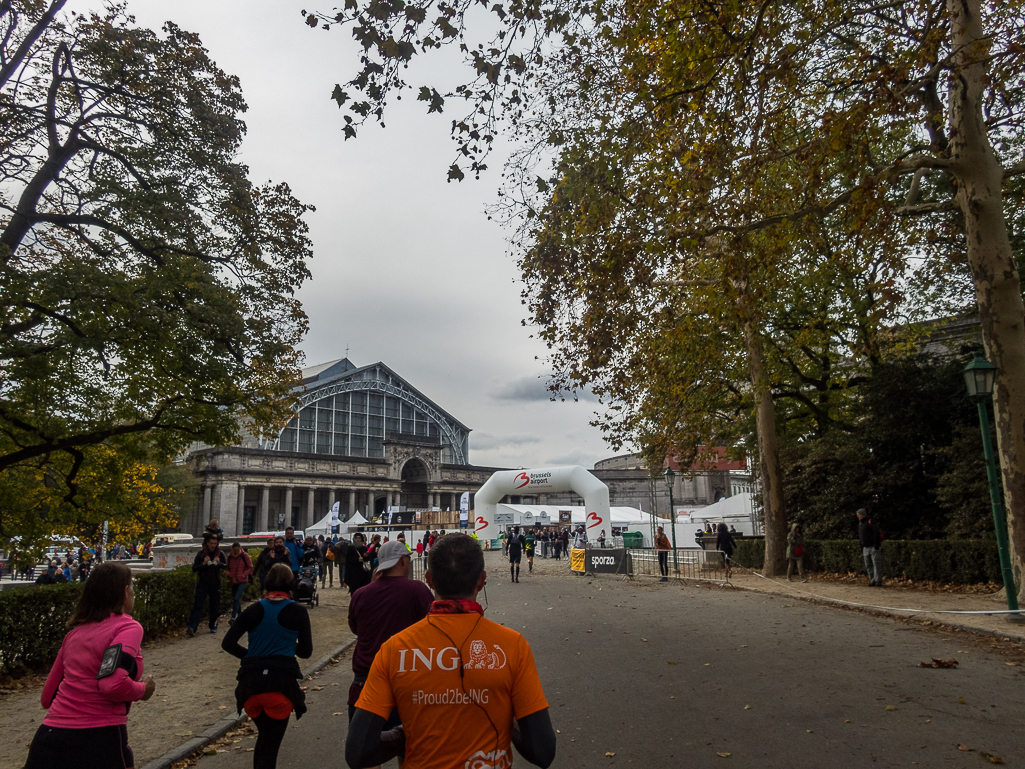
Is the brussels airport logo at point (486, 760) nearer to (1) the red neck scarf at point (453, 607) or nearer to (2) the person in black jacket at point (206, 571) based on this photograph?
(1) the red neck scarf at point (453, 607)

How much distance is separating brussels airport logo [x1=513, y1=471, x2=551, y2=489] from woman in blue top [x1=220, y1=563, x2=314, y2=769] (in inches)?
1336

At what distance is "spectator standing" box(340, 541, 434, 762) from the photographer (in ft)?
15.4

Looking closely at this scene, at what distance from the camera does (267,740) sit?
4.52 m

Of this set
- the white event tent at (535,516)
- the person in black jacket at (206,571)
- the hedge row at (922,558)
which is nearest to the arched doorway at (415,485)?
the white event tent at (535,516)

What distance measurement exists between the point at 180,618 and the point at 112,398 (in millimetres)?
4670

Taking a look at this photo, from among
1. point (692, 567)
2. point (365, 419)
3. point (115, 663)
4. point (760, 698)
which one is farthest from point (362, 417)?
point (115, 663)

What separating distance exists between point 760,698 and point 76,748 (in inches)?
239

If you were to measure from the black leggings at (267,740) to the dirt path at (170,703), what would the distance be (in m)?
1.83

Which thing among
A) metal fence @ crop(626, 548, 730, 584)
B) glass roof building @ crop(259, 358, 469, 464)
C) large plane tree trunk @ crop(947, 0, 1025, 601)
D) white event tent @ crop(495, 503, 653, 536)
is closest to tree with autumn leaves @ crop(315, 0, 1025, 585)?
large plane tree trunk @ crop(947, 0, 1025, 601)

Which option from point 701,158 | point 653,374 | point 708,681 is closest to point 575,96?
point 701,158

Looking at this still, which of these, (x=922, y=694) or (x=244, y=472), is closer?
(x=922, y=694)

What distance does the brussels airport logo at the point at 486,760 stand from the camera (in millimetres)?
2238

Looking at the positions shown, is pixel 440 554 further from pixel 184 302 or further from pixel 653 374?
pixel 653 374

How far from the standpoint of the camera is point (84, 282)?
11578mm
